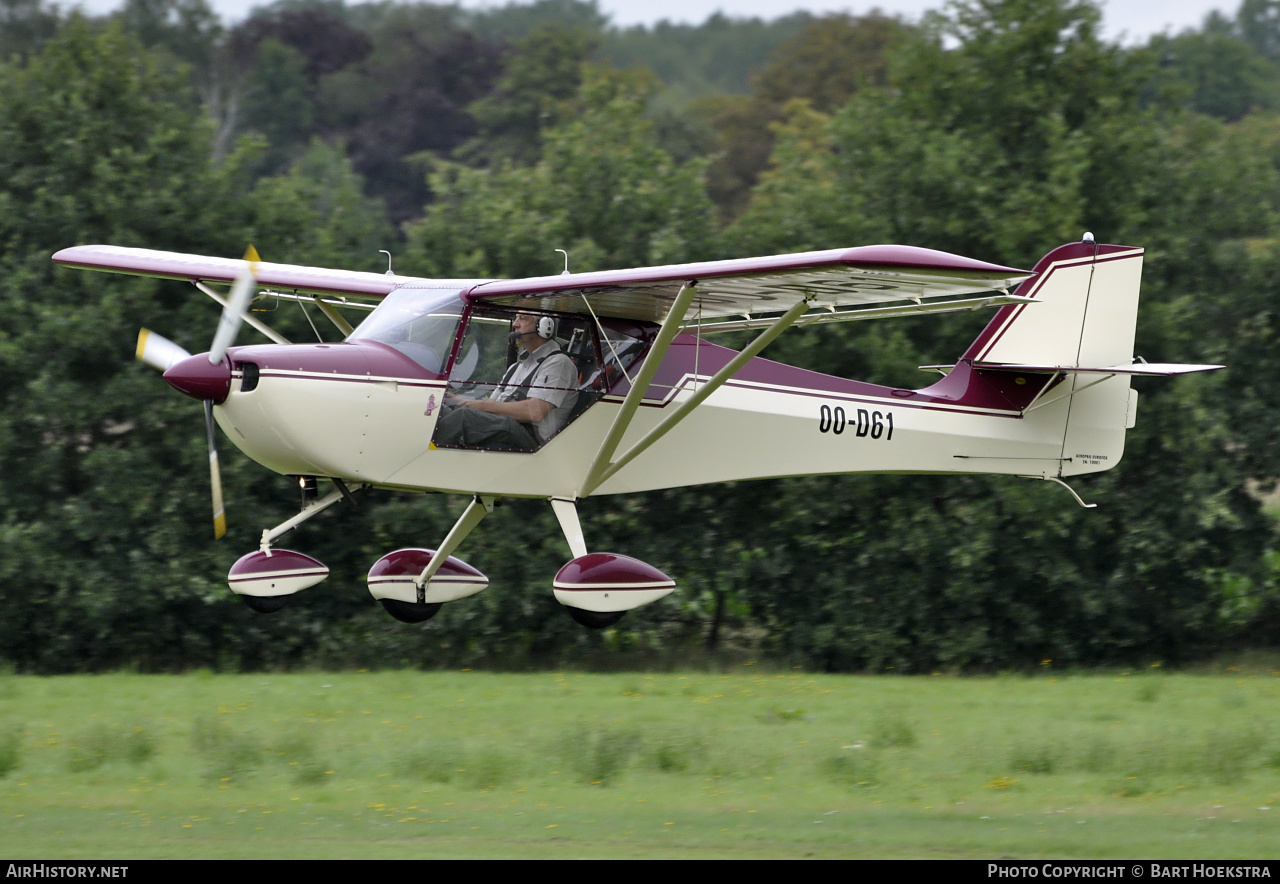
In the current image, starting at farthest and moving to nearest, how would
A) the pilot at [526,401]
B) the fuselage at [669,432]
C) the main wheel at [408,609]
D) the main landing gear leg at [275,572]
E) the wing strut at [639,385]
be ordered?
the main wheel at [408,609] < the main landing gear leg at [275,572] < the pilot at [526,401] < the fuselage at [669,432] < the wing strut at [639,385]

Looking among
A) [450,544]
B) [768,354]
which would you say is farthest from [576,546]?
[768,354]

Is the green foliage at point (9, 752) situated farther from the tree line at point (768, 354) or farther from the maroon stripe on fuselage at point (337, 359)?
the tree line at point (768, 354)

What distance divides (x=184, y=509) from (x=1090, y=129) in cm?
1318

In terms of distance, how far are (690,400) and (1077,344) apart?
12.7 feet

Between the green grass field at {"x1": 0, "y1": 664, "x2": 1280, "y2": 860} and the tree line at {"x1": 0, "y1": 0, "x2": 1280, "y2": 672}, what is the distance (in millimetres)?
2697

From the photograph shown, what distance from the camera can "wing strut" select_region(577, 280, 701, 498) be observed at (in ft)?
30.0

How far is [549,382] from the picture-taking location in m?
10.1

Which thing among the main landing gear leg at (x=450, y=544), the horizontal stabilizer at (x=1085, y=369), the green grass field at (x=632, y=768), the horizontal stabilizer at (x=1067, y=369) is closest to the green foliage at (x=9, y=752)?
the green grass field at (x=632, y=768)

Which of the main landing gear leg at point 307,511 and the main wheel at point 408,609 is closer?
the main landing gear leg at point 307,511

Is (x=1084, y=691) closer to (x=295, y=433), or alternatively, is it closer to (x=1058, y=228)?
(x=1058, y=228)

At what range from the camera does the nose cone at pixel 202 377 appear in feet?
29.1

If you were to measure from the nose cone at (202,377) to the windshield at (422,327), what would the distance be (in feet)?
3.53

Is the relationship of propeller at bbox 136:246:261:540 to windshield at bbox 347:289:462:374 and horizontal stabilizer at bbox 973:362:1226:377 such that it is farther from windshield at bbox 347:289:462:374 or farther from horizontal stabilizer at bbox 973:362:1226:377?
horizontal stabilizer at bbox 973:362:1226:377

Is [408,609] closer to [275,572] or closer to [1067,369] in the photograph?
[275,572]
